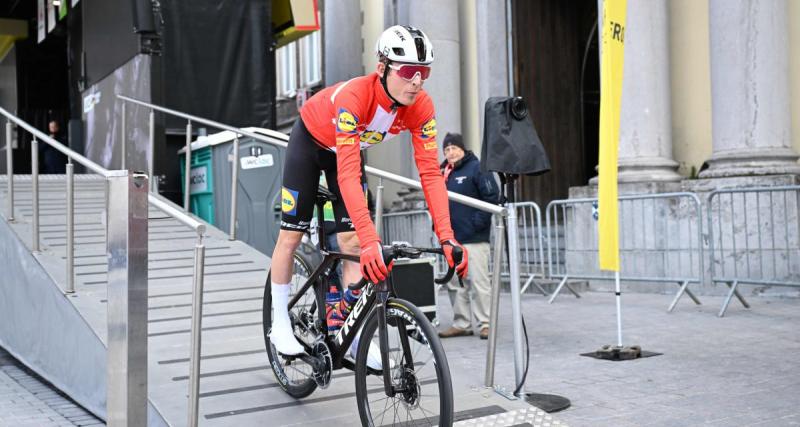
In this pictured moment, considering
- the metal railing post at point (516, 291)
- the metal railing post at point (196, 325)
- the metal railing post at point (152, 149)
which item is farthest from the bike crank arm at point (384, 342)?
the metal railing post at point (152, 149)

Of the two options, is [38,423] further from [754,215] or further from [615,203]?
[754,215]

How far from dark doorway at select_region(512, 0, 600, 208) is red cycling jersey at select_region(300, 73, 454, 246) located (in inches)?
430

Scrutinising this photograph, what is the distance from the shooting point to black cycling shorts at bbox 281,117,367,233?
196 inches

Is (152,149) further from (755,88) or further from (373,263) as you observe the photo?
(373,263)

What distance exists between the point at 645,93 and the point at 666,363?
5.98 metres

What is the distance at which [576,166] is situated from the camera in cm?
1608

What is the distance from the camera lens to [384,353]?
4.24 meters

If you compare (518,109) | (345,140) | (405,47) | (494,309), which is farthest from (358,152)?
(518,109)

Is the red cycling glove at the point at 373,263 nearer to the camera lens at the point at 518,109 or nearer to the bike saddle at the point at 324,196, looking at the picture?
the bike saddle at the point at 324,196

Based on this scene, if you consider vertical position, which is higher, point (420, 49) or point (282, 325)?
point (420, 49)

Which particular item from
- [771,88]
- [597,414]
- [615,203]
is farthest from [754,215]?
[597,414]

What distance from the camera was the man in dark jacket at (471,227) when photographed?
852 cm

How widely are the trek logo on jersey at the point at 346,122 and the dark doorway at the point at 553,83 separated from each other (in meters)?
11.3

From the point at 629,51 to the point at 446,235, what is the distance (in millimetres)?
8484
